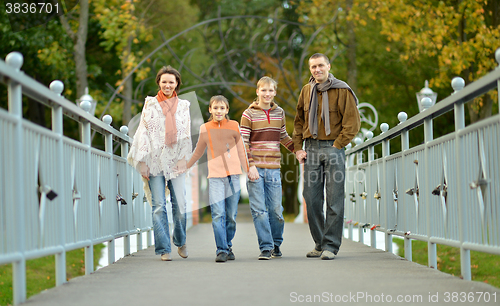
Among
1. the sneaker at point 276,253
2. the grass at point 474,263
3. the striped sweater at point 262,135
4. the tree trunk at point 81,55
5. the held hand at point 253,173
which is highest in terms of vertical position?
the tree trunk at point 81,55

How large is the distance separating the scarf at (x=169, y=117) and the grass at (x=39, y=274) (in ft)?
24.9

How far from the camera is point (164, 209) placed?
6.27 meters

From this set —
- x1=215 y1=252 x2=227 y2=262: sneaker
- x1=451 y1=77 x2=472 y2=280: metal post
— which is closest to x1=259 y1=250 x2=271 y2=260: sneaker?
x1=215 y1=252 x2=227 y2=262: sneaker

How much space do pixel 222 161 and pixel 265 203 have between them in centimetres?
67

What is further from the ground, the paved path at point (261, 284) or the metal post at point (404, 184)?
the metal post at point (404, 184)

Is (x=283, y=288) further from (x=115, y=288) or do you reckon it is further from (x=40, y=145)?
(x=40, y=145)

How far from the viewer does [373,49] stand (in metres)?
25.9

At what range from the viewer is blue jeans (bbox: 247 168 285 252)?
6.26 m

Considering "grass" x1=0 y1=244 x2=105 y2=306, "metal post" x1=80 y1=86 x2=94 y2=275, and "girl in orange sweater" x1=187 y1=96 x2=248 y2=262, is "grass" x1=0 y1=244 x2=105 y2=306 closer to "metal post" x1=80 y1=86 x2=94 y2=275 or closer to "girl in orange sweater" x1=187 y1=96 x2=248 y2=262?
"girl in orange sweater" x1=187 y1=96 x2=248 y2=262

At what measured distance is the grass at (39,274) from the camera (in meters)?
13.1

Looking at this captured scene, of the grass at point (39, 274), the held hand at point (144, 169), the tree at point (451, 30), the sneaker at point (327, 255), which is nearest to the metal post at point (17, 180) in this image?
the held hand at point (144, 169)

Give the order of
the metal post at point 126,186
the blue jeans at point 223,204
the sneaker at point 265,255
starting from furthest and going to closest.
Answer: the metal post at point 126,186
the sneaker at point 265,255
the blue jeans at point 223,204

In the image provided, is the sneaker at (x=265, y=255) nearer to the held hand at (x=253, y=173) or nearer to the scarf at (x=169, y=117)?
the held hand at (x=253, y=173)

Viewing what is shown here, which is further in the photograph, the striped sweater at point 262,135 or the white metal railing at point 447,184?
the striped sweater at point 262,135
